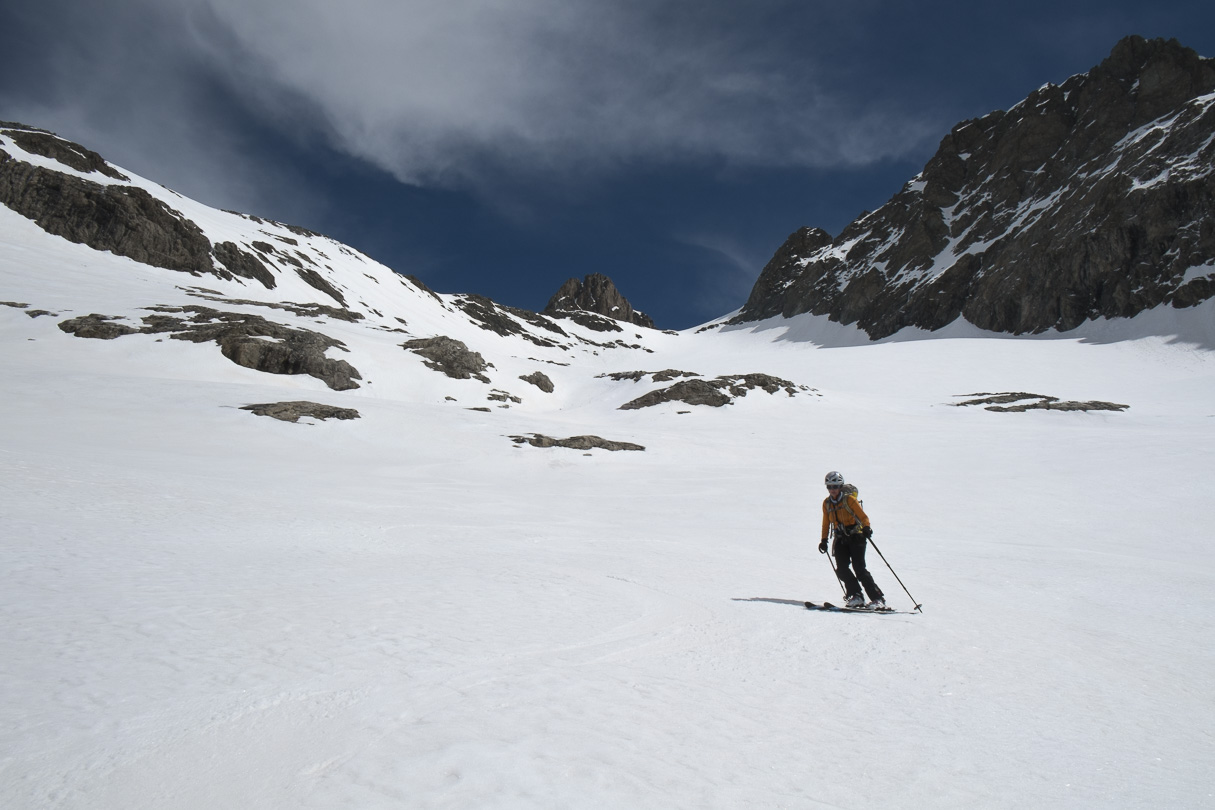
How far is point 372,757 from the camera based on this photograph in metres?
3.07

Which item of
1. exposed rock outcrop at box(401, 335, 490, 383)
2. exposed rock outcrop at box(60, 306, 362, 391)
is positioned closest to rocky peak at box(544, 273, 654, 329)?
exposed rock outcrop at box(401, 335, 490, 383)

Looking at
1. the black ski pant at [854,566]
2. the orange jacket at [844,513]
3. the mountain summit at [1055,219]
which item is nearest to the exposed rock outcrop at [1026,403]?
the orange jacket at [844,513]

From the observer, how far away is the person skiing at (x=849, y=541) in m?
7.20

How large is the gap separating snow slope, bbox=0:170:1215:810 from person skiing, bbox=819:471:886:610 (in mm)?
658

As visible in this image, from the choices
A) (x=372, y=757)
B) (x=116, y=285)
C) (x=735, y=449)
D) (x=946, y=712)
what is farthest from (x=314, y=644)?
(x=116, y=285)

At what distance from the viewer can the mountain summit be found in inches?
2852

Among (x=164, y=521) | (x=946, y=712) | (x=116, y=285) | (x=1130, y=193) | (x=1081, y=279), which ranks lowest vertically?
(x=164, y=521)

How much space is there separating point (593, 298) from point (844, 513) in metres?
153

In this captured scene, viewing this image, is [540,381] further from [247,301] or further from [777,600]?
[777,600]

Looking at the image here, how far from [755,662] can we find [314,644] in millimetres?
3529

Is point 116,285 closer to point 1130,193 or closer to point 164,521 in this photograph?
point 164,521

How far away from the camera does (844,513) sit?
308 inches

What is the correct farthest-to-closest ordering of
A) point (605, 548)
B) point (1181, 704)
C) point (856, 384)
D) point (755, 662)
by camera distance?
point (856, 384) → point (605, 548) → point (755, 662) → point (1181, 704)

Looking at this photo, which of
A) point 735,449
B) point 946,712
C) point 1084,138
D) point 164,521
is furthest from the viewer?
point 1084,138
